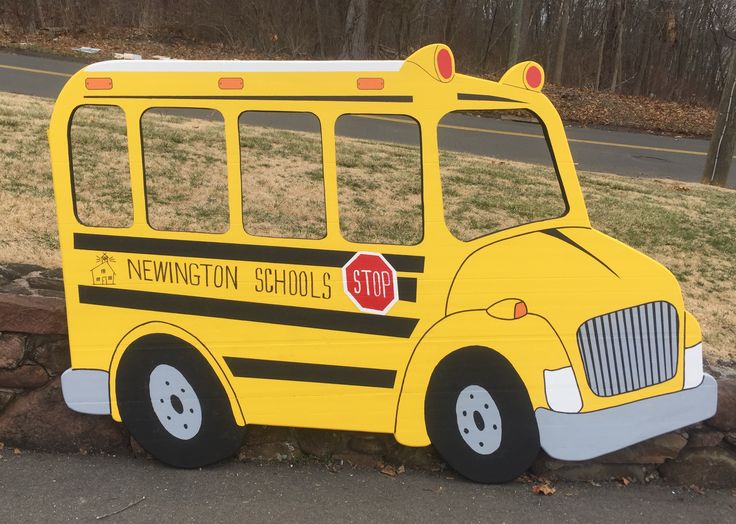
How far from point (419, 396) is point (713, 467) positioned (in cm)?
155

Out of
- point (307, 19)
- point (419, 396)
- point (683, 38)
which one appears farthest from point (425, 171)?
point (683, 38)

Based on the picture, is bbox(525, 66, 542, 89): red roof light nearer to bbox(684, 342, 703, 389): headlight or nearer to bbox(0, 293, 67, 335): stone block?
bbox(684, 342, 703, 389): headlight

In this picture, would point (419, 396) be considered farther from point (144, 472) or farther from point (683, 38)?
point (683, 38)

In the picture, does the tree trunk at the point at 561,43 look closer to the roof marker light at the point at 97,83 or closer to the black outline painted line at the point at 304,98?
the black outline painted line at the point at 304,98

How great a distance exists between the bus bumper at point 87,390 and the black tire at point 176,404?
77mm

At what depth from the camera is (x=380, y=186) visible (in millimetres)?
5945

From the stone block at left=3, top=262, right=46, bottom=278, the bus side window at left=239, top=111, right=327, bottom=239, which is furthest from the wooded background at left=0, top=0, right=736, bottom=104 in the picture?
the stone block at left=3, top=262, right=46, bottom=278

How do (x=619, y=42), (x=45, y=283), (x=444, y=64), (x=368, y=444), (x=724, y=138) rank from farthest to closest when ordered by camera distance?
1. (x=619, y=42)
2. (x=724, y=138)
3. (x=45, y=283)
4. (x=368, y=444)
5. (x=444, y=64)

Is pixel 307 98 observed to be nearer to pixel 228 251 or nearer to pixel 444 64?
pixel 444 64

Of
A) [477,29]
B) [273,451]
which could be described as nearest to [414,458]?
[273,451]

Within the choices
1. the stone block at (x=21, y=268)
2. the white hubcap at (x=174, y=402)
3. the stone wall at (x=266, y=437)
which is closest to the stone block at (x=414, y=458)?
the stone wall at (x=266, y=437)

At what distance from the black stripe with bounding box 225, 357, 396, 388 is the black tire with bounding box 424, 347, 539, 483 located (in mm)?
242

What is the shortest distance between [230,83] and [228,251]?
729mm

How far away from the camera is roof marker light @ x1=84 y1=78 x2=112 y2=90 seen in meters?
2.79
